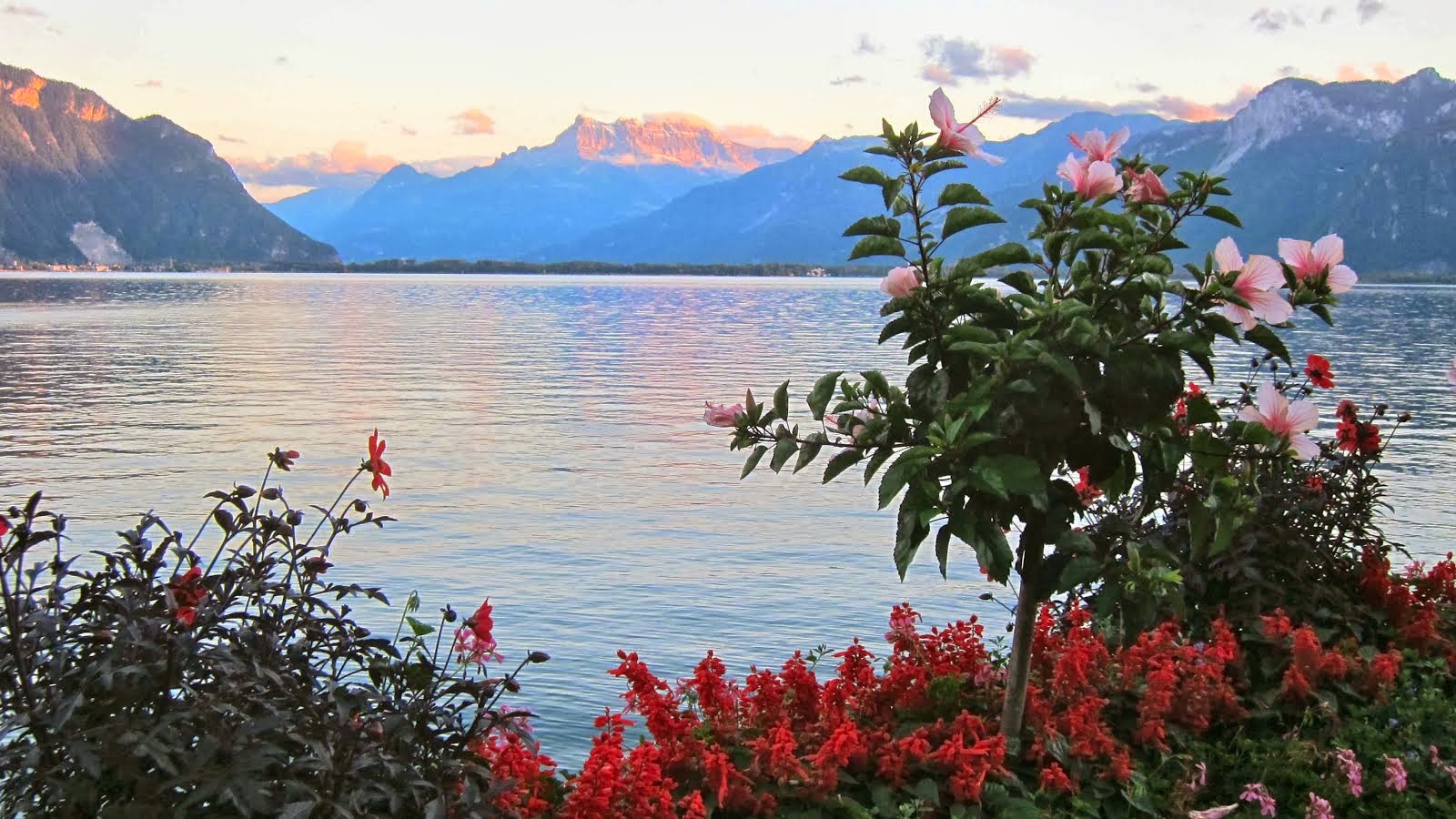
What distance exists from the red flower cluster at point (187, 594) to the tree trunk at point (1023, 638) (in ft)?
8.49

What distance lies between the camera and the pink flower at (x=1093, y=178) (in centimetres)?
414

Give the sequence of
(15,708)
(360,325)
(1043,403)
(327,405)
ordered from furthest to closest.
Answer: (360,325) < (327,405) < (1043,403) < (15,708)

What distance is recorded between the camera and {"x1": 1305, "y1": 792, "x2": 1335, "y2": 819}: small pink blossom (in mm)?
4512

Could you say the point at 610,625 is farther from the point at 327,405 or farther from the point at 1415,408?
the point at 1415,408

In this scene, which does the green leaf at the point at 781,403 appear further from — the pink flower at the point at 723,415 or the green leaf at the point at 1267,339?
the green leaf at the point at 1267,339

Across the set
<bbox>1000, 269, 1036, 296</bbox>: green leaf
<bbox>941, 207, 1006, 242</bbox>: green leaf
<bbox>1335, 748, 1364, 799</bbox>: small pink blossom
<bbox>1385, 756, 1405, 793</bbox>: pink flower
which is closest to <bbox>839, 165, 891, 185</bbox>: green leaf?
<bbox>941, 207, 1006, 242</bbox>: green leaf

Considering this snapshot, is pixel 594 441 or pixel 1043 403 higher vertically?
pixel 1043 403

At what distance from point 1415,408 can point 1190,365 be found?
848cm

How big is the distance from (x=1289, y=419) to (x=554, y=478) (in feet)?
39.7

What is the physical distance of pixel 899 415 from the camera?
418 cm

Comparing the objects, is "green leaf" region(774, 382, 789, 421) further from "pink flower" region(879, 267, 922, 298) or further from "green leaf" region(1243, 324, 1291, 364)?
"green leaf" region(1243, 324, 1291, 364)

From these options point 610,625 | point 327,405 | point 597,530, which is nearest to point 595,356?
point 327,405

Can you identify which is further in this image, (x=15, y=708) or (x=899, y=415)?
(x=899, y=415)

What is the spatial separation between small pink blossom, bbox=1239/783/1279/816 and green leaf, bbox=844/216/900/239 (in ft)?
7.76
